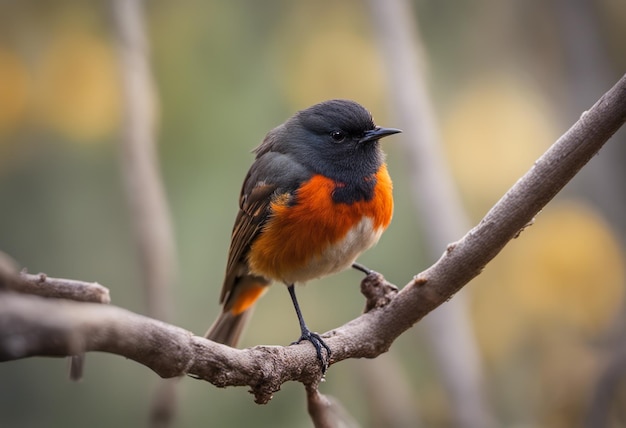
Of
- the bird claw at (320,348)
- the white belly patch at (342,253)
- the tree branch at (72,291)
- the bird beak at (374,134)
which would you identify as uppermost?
the bird beak at (374,134)

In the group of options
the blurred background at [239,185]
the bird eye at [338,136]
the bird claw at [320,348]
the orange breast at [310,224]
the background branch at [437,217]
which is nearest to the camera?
the bird claw at [320,348]

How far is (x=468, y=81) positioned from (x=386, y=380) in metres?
2.84

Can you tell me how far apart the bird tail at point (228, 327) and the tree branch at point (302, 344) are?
3.93 feet

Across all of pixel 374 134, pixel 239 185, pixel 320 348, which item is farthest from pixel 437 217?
pixel 320 348

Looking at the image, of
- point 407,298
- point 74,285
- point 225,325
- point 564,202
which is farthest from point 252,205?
point 564,202

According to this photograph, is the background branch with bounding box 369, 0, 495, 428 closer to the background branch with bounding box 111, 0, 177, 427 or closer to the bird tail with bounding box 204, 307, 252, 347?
the bird tail with bounding box 204, 307, 252, 347

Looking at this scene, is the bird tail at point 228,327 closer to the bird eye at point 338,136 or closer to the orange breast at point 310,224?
the orange breast at point 310,224

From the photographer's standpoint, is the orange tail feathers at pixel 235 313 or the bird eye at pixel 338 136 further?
the orange tail feathers at pixel 235 313

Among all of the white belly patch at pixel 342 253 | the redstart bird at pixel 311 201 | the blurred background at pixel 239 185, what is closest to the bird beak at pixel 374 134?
the redstart bird at pixel 311 201

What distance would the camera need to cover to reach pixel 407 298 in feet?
10.5

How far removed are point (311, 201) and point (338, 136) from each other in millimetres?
466

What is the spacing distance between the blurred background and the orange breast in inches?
71.0

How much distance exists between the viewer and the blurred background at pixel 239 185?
5684mm

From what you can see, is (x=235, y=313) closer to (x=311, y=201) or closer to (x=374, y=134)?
(x=311, y=201)
